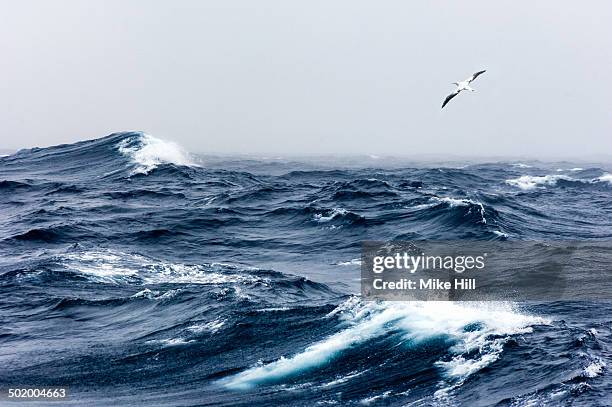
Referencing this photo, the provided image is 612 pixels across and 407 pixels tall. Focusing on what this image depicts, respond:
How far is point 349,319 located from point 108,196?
46.4m

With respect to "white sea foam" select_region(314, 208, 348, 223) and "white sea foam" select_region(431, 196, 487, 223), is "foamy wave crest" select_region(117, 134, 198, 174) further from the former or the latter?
"white sea foam" select_region(431, 196, 487, 223)

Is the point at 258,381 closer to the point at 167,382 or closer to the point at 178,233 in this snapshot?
the point at 167,382

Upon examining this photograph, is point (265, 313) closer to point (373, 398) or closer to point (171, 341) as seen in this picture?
point (171, 341)

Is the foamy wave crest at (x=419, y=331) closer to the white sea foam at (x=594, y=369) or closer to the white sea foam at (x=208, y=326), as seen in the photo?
the white sea foam at (x=594, y=369)

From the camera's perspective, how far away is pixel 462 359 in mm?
29281

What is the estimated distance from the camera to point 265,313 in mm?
36906

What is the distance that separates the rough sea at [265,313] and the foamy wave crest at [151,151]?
21.3 m

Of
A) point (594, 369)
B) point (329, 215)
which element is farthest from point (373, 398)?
point (329, 215)

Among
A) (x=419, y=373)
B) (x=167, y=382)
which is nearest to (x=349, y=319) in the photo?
(x=419, y=373)

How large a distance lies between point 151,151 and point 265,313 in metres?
72.7

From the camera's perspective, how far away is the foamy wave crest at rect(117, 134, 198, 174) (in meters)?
98.5

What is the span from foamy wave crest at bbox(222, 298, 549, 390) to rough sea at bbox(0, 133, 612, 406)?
10 centimetres

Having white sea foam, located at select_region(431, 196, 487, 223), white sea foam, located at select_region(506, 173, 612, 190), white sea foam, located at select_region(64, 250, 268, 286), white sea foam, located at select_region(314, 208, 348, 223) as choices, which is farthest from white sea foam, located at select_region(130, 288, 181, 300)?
white sea foam, located at select_region(506, 173, 612, 190)

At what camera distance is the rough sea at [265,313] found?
28155 millimetres
